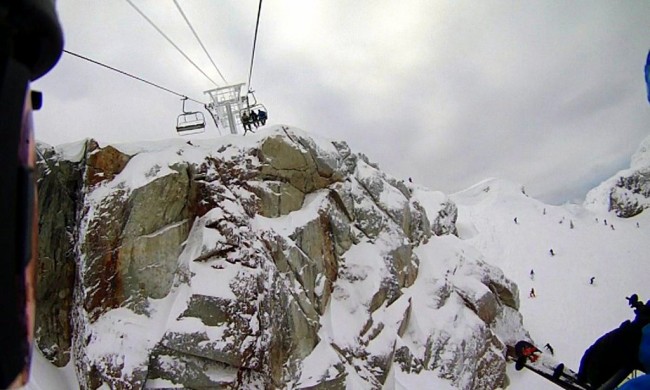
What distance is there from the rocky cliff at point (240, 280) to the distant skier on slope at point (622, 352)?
11.1 metres

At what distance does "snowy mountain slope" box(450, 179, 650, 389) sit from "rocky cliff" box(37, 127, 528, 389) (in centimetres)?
703

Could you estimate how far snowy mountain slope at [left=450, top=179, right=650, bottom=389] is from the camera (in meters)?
23.1

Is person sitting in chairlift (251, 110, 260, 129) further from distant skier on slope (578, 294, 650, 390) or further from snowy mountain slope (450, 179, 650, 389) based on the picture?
snowy mountain slope (450, 179, 650, 389)

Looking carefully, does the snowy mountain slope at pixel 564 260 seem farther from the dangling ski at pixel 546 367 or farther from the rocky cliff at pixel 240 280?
the dangling ski at pixel 546 367

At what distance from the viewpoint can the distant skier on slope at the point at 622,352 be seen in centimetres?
173

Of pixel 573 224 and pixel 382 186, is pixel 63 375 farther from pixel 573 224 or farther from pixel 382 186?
pixel 573 224

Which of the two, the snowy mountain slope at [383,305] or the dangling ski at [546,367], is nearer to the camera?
the dangling ski at [546,367]

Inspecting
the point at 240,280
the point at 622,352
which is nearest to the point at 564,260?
the point at 240,280

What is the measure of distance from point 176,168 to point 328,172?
24.8 ft

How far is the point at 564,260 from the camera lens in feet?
111

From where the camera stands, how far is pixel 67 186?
13.6 m

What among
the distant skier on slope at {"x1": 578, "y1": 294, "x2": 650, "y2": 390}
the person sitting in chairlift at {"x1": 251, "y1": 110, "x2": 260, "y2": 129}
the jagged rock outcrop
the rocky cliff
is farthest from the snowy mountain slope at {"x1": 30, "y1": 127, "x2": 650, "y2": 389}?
the jagged rock outcrop

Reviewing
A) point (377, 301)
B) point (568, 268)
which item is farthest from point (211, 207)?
point (568, 268)

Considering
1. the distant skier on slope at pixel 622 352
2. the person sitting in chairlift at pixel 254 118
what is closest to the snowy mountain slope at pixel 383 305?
the person sitting in chairlift at pixel 254 118
